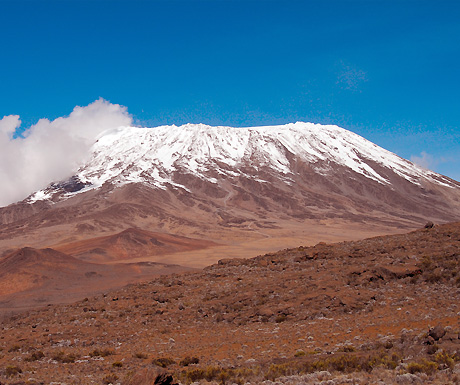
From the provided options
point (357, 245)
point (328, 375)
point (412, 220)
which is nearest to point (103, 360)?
point (328, 375)

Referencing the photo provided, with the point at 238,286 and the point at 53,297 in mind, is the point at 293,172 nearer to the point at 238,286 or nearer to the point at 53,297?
the point at 53,297

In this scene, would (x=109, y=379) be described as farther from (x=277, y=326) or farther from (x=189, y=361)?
(x=277, y=326)

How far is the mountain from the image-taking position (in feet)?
383

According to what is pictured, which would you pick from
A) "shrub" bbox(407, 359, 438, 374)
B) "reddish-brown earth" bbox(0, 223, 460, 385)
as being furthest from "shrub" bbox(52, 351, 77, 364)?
"shrub" bbox(407, 359, 438, 374)

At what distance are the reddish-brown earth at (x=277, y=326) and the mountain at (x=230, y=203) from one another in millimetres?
55067

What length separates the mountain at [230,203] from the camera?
116750mm

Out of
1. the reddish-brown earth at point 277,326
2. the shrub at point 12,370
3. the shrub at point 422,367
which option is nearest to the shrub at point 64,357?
the reddish-brown earth at point 277,326

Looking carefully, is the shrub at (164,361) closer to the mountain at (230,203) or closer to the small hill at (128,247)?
the mountain at (230,203)

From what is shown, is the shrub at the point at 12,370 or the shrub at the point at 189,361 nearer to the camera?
the shrub at the point at 12,370

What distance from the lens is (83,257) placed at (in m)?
78.8

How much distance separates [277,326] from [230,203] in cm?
14087

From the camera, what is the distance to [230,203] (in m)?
158

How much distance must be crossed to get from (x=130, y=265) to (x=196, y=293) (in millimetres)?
42352

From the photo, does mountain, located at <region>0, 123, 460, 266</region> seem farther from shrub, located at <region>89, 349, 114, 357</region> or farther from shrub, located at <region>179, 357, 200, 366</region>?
shrub, located at <region>179, 357, 200, 366</region>
